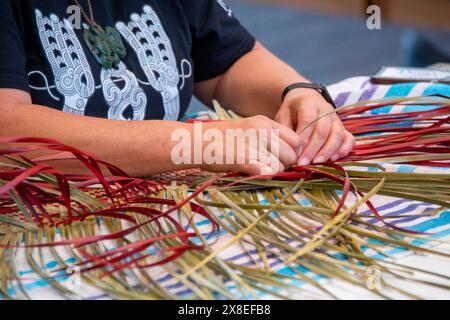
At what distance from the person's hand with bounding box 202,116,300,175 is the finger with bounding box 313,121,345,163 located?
46 mm

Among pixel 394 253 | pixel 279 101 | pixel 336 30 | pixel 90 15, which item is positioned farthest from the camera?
pixel 336 30

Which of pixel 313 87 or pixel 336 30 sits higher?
pixel 313 87

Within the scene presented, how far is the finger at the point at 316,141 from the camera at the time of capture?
0.99 metres

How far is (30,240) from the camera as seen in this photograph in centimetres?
78

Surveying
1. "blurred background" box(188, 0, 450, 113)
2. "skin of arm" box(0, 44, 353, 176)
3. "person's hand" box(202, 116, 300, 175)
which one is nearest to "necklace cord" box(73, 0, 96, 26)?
"skin of arm" box(0, 44, 353, 176)

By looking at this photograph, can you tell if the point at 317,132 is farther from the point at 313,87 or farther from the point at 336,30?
the point at 336,30

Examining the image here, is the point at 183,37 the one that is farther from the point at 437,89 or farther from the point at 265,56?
the point at 437,89

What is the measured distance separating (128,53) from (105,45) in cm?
5

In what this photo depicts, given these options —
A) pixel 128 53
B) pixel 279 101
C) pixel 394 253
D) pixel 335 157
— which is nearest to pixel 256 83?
pixel 279 101

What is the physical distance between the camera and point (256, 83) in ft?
4.39

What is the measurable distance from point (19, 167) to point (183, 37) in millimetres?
522

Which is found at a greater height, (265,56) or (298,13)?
(265,56)

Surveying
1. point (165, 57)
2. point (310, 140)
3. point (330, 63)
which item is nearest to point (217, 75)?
point (165, 57)

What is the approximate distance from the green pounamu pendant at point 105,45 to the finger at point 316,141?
0.35m
